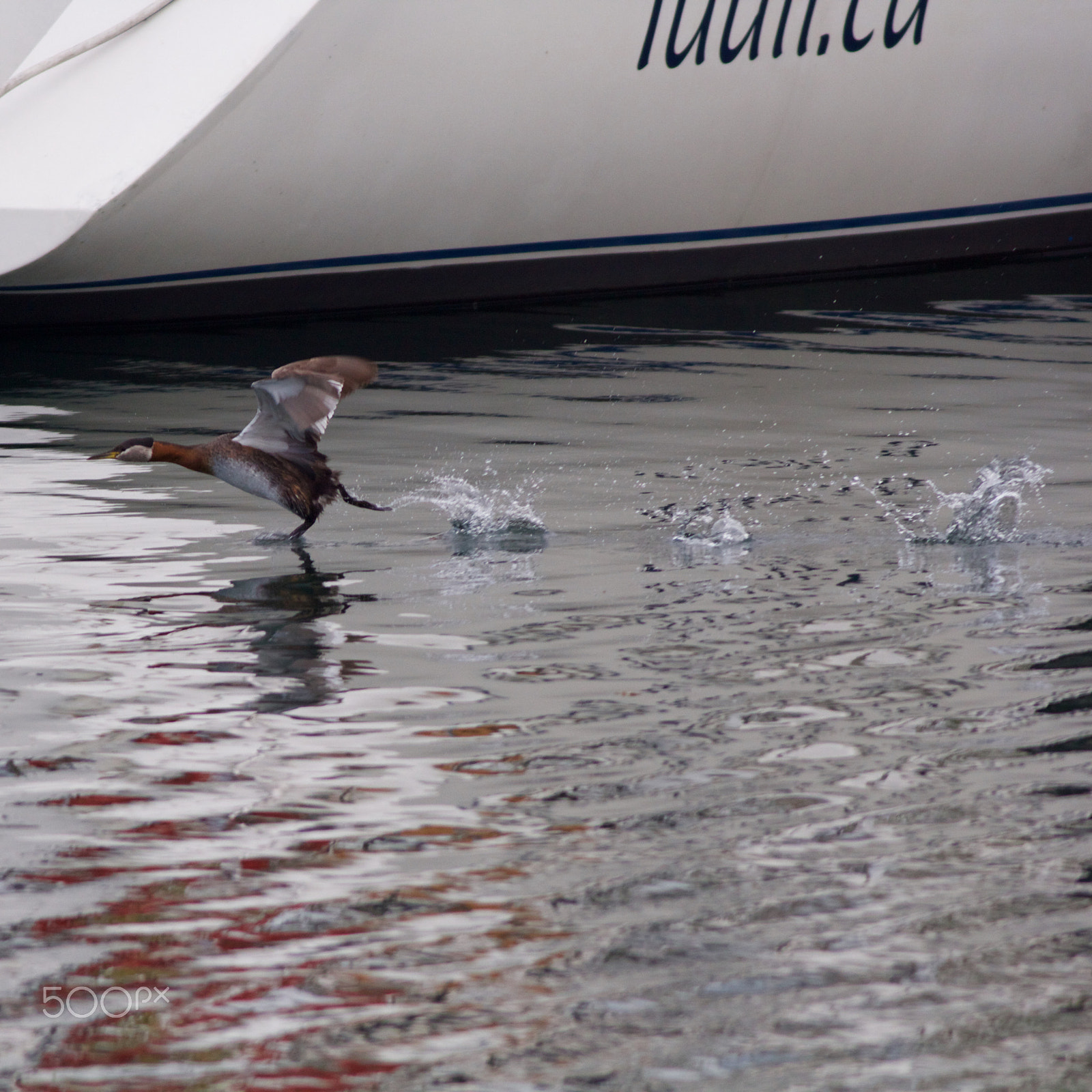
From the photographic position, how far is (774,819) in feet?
11.7

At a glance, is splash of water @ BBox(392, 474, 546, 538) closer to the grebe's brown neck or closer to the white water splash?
the white water splash

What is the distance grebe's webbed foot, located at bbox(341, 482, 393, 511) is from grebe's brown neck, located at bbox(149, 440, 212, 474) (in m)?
0.43

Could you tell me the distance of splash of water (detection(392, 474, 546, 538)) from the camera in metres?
6.32

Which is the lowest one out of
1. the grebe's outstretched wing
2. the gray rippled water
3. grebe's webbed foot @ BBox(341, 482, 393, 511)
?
the gray rippled water

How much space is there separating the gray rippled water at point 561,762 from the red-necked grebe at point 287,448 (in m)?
0.16

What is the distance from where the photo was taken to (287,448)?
21.3 ft

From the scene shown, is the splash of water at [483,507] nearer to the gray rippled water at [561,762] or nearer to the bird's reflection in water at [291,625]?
the gray rippled water at [561,762]

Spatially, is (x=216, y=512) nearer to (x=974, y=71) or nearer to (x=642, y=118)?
(x=642, y=118)

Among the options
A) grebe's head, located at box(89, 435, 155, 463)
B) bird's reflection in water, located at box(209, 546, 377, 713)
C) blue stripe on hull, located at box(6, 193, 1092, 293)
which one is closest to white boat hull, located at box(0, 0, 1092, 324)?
blue stripe on hull, located at box(6, 193, 1092, 293)

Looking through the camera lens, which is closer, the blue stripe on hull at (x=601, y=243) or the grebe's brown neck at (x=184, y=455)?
the grebe's brown neck at (x=184, y=455)

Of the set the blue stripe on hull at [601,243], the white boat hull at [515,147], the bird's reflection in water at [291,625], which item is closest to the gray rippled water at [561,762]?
the bird's reflection in water at [291,625]

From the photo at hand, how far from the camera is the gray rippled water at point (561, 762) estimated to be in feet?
9.28

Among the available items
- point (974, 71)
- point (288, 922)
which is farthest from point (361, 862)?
point (974, 71)

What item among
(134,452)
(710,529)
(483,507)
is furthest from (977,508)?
(134,452)
